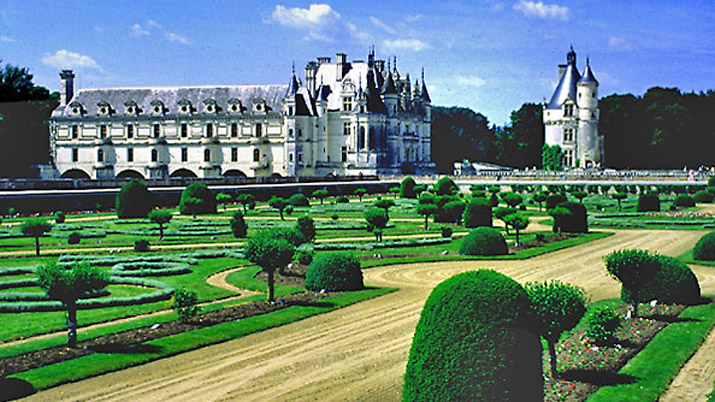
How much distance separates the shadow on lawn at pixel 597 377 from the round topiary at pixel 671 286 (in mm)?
6179

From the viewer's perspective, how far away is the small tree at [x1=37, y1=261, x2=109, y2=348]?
1582cm

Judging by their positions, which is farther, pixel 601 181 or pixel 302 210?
pixel 601 181

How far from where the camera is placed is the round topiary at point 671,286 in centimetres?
1994

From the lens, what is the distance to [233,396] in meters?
13.0

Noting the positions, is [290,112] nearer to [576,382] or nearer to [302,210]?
[302,210]

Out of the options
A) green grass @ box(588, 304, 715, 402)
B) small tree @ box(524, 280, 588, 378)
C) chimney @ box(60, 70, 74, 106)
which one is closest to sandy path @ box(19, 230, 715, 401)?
small tree @ box(524, 280, 588, 378)

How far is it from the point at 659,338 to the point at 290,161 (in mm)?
73800

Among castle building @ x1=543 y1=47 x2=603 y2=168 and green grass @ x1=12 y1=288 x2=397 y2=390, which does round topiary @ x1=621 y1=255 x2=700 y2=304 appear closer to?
green grass @ x1=12 y1=288 x2=397 y2=390

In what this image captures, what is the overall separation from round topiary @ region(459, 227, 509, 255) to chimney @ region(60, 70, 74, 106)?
249ft

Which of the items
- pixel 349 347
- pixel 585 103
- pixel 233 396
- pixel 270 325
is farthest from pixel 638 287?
pixel 585 103

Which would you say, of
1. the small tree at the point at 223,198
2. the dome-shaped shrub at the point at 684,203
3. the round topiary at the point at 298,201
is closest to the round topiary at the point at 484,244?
the round topiary at the point at 298,201

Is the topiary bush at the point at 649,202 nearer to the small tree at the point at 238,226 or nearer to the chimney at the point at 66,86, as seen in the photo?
the small tree at the point at 238,226

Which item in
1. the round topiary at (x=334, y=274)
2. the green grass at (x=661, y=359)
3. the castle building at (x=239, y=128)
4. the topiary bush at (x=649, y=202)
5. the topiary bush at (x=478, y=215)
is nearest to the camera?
the green grass at (x=661, y=359)

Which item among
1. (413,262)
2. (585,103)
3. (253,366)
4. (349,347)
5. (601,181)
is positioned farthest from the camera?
(585,103)
